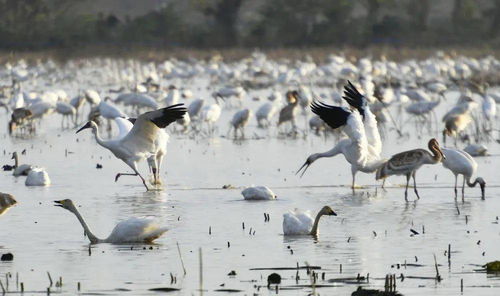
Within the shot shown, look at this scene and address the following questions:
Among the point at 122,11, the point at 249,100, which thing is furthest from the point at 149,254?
the point at 122,11

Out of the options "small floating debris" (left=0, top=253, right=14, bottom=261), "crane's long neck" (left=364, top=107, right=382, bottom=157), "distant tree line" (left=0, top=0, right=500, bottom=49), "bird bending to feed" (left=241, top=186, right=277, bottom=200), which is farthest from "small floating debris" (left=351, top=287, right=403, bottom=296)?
"distant tree line" (left=0, top=0, right=500, bottom=49)

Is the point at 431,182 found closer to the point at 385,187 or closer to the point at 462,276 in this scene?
the point at 385,187

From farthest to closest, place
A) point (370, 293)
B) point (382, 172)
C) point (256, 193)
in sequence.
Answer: point (382, 172)
point (256, 193)
point (370, 293)

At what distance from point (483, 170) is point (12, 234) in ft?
22.6

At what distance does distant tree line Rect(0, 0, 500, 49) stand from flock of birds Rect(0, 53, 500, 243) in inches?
424

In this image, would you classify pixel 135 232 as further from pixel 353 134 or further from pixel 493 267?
pixel 353 134

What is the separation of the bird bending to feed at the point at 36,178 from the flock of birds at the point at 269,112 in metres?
0.01

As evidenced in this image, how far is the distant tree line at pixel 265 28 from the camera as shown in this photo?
56.8 m

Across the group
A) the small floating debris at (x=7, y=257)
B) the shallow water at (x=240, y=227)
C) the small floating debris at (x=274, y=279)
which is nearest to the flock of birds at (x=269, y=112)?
the shallow water at (x=240, y=227)

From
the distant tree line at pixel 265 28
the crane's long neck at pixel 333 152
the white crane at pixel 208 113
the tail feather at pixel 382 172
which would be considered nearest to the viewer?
the tail feather at pixel 382 172

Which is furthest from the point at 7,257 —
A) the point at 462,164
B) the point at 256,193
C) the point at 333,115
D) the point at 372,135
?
the point at 372,135

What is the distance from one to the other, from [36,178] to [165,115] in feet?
5.47

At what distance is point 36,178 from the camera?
1435 centimetres

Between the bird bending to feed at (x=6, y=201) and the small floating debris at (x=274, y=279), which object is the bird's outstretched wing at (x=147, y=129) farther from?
the small floating debris at (x=274, y=279)
